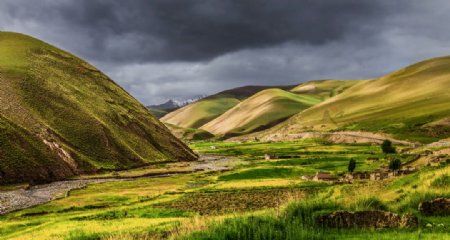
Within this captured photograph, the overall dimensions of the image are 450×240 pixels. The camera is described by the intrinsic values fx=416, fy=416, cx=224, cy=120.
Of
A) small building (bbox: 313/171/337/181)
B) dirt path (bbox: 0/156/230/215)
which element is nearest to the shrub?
small building (bbox: 313/171/337/181)

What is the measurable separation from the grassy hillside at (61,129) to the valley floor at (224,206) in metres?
10.4

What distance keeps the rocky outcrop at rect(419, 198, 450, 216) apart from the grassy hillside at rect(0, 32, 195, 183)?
9870cm

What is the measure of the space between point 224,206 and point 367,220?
121 ft

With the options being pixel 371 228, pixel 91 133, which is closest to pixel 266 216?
pixel 371 228

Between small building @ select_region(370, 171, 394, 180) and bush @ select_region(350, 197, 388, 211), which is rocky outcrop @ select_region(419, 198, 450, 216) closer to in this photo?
bush @ select_region(350, 197, 388, 211)

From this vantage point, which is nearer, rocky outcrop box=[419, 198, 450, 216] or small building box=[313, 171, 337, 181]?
rocky outcrop box=[419, 198, 450, 216]

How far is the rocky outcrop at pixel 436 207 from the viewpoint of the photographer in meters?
28.0

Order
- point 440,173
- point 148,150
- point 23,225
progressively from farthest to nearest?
point 148,150 < point 23,225 < point 440,173

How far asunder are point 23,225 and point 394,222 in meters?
48.0

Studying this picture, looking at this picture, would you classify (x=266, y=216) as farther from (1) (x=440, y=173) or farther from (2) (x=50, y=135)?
(2) (x=50, y=135)

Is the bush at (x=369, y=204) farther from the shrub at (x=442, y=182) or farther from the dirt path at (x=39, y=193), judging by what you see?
the dirt path at (x=39, y=193)

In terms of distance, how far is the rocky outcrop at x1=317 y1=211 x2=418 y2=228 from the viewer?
25141mm

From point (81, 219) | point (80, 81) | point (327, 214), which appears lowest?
point (81, 219)

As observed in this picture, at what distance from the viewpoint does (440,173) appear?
38.3 metres
